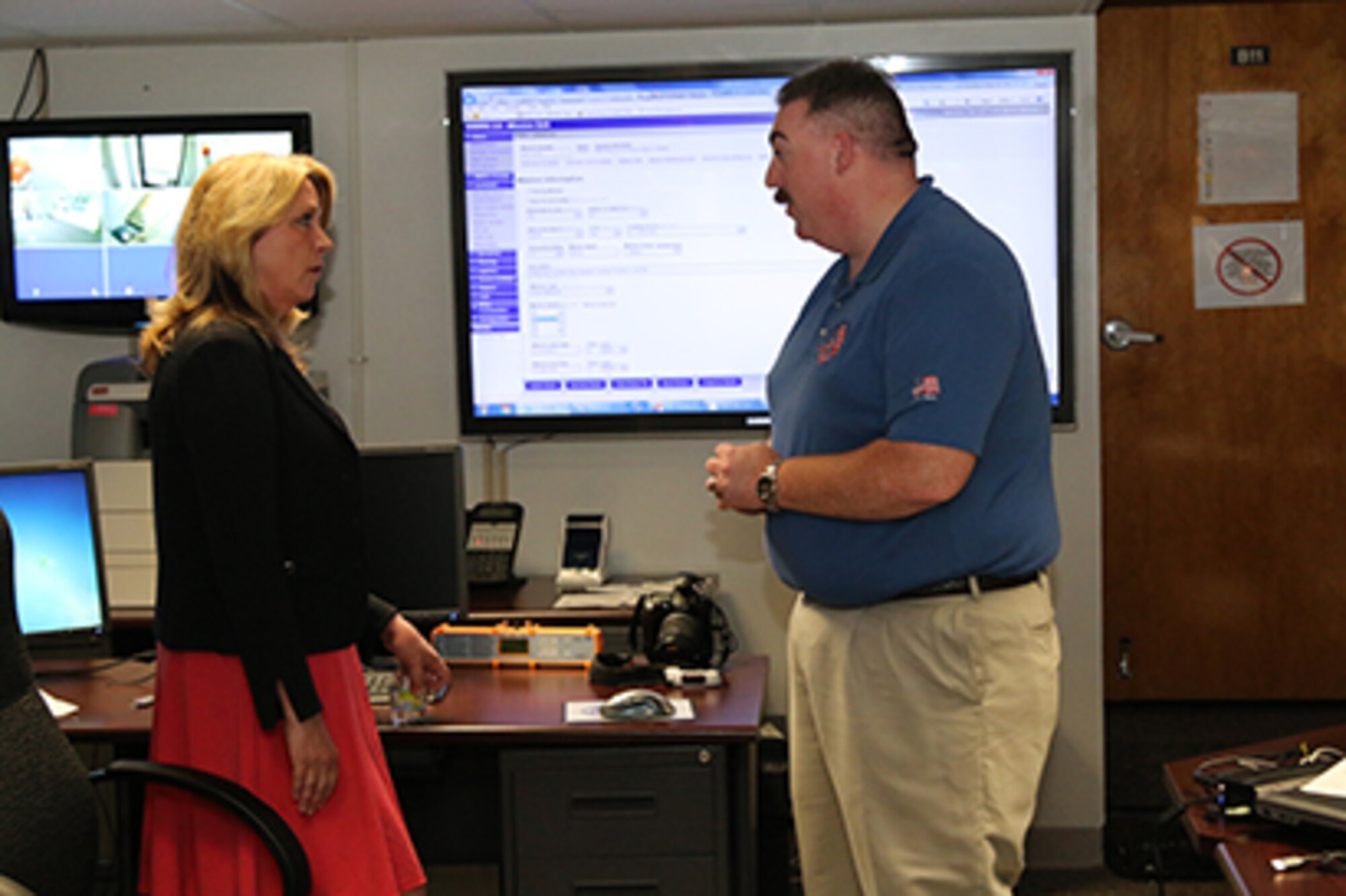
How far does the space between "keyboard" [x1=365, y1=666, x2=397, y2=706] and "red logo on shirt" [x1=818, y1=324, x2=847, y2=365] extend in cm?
104

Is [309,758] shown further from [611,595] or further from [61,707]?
[611,595]

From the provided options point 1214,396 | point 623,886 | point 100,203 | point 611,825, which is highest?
point 100,203

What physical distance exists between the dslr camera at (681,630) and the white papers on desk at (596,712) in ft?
0.54

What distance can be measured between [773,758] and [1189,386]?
86.8 inches

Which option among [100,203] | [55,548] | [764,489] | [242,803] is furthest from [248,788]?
[100,203]

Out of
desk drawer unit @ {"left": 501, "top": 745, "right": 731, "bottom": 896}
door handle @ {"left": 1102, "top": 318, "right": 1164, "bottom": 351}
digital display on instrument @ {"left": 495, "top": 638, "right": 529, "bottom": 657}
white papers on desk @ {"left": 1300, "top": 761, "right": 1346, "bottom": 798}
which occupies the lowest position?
desk drawer unit @ {"left": 501, "top": 745, "right": 731, "bottom": 896}

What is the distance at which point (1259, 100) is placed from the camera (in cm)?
406

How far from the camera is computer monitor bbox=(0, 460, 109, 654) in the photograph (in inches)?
107

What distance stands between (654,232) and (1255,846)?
2.28m

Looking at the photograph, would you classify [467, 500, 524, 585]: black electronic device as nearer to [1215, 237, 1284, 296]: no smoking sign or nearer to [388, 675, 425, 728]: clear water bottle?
[388, 675, 425, 728]: clear water bottle

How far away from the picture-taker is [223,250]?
1849 millimetres

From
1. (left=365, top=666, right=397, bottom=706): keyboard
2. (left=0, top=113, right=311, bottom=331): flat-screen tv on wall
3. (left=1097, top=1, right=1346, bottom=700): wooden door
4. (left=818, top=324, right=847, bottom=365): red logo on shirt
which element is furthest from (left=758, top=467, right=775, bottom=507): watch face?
(left=1097, top=1, right=1346, bottom=700): wooden door

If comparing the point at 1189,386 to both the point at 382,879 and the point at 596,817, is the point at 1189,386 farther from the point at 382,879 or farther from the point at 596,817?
the point at 382,879

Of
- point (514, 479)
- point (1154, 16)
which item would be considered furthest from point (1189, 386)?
point (514, 479)
